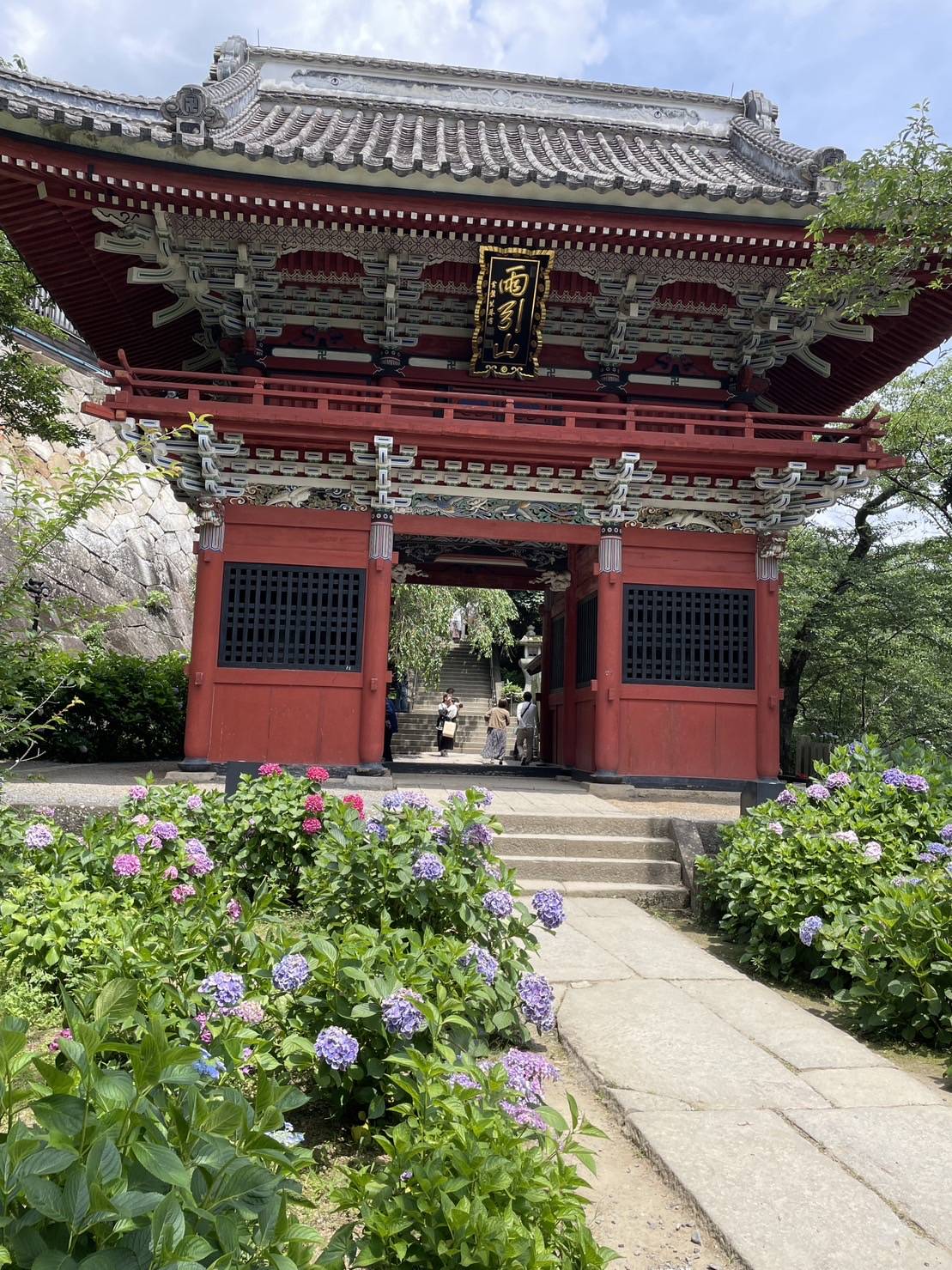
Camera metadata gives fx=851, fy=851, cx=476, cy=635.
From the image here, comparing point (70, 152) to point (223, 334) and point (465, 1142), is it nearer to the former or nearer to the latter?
point (223, 334)

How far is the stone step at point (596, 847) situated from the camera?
762 centimetres

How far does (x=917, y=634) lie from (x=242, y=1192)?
15913 mm

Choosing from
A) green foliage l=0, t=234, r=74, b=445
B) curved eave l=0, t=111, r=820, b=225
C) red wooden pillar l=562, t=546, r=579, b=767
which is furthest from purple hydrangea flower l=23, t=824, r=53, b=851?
green foliage l=0, t=234, r=74, b=445

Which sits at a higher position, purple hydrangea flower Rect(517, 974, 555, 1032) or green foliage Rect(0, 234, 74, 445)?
green foliage Rect(0, 234, 74, 445)

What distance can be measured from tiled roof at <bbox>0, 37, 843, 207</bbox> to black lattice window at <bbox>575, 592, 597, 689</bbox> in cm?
542

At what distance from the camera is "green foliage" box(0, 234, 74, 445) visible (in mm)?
13398

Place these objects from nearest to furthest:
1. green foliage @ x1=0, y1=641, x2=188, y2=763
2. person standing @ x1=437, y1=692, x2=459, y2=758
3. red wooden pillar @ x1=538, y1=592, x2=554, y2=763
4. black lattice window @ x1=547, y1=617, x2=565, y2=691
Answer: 1. green foliage @ x1=0, y1=641, x2=188, y2=763
2. black lattice window @ x1=547, y1=617, x2=565, y2=691
3. red wooden pillar @ x1=538, y1=592, x2=554, y2=763
4. person standing @ x1=437, y1=692, x2=459, y2=758

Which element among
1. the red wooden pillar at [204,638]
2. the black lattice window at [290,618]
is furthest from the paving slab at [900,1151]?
the red wooden pillar at [204,638]

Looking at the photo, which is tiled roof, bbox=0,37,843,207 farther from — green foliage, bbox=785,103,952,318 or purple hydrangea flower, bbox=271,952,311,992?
purple hydrangea flower, bbox=271,952,311,992

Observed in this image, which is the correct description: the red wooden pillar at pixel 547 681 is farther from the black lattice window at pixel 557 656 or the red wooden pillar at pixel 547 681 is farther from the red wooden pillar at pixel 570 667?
the red wooden pillar at pixel 570 667

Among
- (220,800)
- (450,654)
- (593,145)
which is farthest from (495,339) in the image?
(450,654)

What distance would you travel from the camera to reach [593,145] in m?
14.4

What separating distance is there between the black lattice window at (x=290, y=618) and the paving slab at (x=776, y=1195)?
25.7ft

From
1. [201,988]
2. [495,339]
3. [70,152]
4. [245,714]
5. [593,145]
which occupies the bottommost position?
[201,988]
